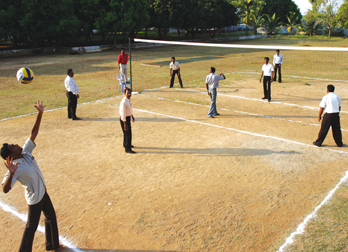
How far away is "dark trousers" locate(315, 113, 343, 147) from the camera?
8.84 metres

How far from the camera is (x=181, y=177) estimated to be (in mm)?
7535

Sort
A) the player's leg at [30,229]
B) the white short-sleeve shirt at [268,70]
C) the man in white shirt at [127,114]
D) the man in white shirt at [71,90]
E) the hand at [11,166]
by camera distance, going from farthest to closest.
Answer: the white short-sleeve shirt at [268,70]
the man in white shirt at [71,90]
the man in white shirt at [127,114]
the player's leg at [30,229]
the hand at [11,166]

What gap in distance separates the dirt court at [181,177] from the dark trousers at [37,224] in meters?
0.41

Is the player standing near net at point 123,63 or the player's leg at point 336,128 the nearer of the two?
the player's leg at point 336,128

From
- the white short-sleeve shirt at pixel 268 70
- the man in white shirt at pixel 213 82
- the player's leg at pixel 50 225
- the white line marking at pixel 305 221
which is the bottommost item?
the white line marking at pixel 305 221

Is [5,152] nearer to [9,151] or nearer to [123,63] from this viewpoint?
[9,151]

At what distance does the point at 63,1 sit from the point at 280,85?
27.4 metres

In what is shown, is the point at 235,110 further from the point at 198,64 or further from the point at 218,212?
the point at 198,64

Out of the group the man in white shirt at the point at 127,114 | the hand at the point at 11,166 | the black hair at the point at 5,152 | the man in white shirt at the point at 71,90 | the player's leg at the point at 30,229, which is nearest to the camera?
the hand at the point at 11,166

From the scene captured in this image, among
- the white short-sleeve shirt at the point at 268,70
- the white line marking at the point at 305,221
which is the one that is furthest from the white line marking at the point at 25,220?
the white short-sleeve shirt at the point at 268,70

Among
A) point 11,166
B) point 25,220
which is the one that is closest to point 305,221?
point 11,166

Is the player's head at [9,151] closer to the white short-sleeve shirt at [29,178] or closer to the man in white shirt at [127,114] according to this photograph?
the white short-sleeve shirt at [29,178]

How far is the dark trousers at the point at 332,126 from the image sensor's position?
29.0 ft

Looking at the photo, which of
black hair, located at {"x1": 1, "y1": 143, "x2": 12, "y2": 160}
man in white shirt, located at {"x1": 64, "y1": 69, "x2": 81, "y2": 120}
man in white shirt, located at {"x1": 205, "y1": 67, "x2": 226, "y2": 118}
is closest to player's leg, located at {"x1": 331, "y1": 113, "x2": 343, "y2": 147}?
man in white shirt, located at {"x1": 205, "y1": 67, "x2": 226, "y2": 118}
